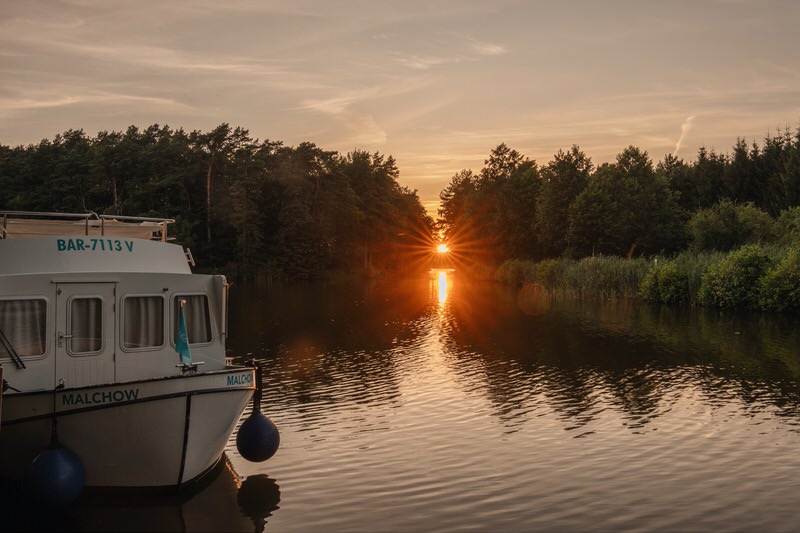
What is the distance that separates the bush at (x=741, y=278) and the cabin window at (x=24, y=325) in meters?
47.2

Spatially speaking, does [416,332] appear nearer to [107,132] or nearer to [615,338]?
[615,338]

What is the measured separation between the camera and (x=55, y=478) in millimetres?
13344

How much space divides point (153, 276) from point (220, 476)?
454 cm

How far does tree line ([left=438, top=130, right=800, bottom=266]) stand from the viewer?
71.0 m

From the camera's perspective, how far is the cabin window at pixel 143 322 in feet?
51.5

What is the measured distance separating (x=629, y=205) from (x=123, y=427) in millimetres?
76159

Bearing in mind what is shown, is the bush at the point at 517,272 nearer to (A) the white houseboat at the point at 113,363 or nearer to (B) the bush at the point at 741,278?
(B) the bush at the point at 741,278

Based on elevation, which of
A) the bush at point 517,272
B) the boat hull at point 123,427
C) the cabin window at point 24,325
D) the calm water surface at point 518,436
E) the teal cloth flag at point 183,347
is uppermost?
the cabin window at point 24,325

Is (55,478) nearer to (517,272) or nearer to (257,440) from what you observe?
(257,440)

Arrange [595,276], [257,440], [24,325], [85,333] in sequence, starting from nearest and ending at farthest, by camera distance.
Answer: [24,325] → [85,333] → [257,440] → [595,276]

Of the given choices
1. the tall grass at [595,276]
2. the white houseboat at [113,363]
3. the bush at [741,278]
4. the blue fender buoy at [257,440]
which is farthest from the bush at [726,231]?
the white houseboat at [113,363]

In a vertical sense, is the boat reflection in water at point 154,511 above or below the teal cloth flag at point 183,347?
below

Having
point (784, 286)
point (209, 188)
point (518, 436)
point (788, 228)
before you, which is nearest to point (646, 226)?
point (788, 228)

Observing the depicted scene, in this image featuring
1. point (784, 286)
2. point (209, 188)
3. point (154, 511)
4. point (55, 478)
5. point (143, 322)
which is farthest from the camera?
point (209, 188)
